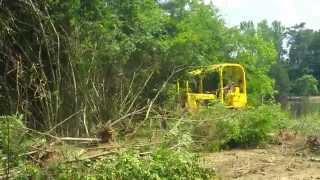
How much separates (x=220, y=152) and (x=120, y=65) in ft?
8.88

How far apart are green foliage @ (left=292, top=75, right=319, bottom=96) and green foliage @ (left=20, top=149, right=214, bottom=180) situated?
58.1 m

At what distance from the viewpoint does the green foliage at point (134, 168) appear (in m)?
8.17

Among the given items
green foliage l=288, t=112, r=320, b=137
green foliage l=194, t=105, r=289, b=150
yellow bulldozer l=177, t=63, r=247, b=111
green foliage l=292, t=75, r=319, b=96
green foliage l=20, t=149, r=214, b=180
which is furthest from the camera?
green foliage l=292, t=75, r=319, b=96

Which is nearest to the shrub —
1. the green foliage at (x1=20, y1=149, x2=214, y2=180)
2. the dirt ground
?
the green foliage at (x1=20, y1=149, x2=214, y2=180)

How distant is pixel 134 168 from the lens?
8.34 meters

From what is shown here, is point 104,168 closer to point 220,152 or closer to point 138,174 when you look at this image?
point 138,174

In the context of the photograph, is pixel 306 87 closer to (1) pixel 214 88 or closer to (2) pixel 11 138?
(1) pixel 214 88

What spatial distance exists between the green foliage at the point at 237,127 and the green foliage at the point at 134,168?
2.85 metres

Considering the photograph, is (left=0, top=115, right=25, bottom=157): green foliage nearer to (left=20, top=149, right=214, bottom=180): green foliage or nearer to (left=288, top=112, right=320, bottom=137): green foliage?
(left=20, top=149, right=214, bottom=180): green foliage

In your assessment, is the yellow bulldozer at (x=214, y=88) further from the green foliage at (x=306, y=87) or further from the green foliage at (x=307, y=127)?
the green foliage at (x=306, y=87)

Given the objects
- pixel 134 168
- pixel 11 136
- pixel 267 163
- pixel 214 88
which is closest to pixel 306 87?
pixel 214 88

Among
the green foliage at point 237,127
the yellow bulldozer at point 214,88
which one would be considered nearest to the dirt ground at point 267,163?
the green foliage at point 237,127

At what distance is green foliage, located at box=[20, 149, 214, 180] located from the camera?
8172 mm

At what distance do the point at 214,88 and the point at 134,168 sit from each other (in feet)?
32.9
